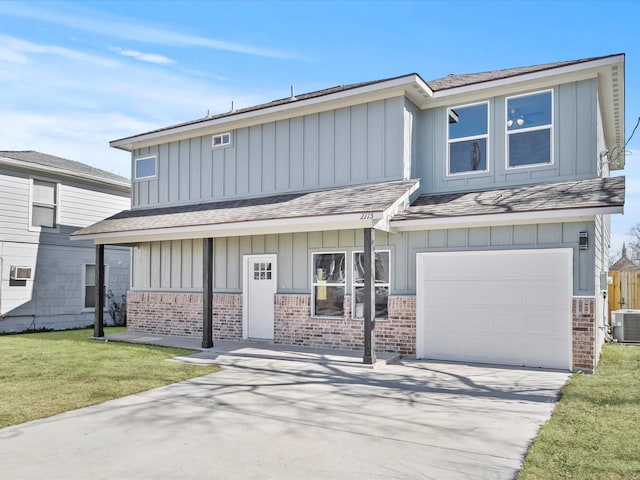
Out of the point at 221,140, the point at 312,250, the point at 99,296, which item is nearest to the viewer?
the point at 312,250

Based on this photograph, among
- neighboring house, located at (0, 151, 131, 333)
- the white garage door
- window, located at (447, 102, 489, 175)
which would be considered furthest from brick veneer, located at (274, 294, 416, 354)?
neighboring house, located at (0, 151, 131, 333)

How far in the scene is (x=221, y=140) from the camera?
1402cm

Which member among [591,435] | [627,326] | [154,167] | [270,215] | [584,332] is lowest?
[591,435]

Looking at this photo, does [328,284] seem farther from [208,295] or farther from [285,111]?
[285,111]

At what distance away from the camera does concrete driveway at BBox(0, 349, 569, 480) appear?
182 inches

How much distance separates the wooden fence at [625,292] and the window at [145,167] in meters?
14.1

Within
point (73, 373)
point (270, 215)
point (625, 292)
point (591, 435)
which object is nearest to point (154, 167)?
point (270, 215)

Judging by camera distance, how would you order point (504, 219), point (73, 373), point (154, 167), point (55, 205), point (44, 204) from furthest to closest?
point (55, 205) → point (44, 204) → point (154, 167) → point (504, 219) → point (73, 373)

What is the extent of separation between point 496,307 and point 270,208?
17.1ft

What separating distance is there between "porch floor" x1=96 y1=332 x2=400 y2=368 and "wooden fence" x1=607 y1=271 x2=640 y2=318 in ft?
28.6

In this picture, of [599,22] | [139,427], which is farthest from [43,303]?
[599,22]

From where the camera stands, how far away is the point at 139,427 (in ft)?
19.4

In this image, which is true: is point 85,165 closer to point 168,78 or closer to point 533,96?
point 168,78

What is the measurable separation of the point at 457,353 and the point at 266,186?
20.2 ft
